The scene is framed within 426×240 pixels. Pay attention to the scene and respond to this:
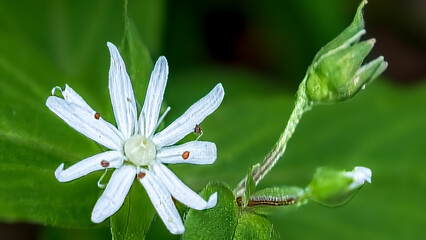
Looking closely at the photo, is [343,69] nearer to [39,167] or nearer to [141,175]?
[141,175]

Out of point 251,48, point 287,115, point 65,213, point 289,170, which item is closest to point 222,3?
point 251,48

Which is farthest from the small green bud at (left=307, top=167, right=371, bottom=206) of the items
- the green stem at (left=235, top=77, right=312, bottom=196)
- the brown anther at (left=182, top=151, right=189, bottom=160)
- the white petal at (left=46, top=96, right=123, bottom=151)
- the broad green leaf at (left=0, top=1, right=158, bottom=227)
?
the broad green leaf at (left=0, top=1, right=158, bottom=227)

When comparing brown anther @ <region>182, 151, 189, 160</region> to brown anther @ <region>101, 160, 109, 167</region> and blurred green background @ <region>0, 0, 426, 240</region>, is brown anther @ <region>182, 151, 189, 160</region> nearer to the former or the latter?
brown anther @ <region>101, 160, 109, 167</region>

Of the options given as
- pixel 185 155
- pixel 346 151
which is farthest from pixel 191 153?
pixel 346 151

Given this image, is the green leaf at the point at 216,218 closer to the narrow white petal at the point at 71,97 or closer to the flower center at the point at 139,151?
the flower center at the point at 139,151

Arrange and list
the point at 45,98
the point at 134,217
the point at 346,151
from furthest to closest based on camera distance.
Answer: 1. the point at 346,151
2. the point at 45,98
3. the point at 134,217

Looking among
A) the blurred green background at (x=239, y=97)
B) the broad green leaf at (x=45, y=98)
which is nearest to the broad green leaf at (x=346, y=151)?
the blurred green background at (x=239, y=97)
